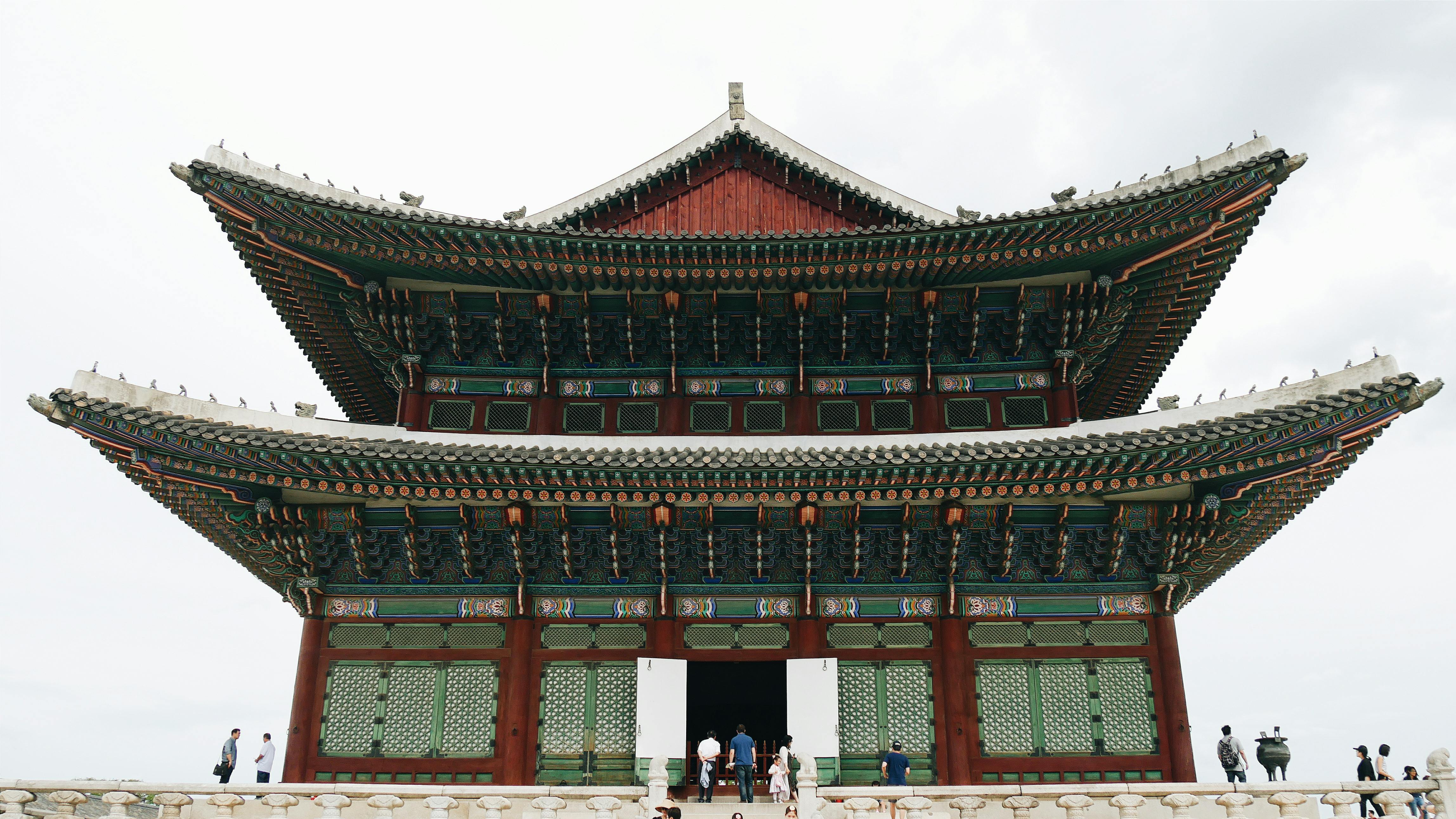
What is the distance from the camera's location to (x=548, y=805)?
462 inches

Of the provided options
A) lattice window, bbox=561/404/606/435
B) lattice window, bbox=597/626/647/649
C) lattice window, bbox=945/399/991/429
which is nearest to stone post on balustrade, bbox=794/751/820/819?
lattice window, bbox=597/626/647/649

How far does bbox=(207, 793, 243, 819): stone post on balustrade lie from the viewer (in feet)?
40.5

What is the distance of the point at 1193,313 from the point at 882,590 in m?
8.60

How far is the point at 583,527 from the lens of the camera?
53.3ft

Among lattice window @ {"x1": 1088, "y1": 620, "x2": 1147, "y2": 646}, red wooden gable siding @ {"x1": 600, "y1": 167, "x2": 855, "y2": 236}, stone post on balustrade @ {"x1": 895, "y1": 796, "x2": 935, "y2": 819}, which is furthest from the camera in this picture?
red wooden gable siding @ {"x1": 600, "y1": 167, "x2": 855, "y2": 236}

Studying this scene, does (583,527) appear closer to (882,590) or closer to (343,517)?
(343,517)

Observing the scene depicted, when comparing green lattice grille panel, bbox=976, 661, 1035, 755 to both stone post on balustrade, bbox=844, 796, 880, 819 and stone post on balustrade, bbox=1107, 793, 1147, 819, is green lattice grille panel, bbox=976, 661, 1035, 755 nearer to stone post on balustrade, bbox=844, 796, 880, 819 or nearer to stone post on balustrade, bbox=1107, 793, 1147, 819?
stone post on balustrade, bbox=1107, 793, 1147, 819

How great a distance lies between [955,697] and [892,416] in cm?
530

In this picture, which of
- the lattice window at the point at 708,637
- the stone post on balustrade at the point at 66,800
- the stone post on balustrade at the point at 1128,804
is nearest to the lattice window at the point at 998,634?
the lattice window at the point at 708,637

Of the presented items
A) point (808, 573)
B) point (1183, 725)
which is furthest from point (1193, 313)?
point (808, 573)

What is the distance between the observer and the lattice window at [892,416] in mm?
17953

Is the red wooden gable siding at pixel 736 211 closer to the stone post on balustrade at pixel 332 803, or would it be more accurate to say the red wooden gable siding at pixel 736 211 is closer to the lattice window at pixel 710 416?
the lattice window at pixel 710 416

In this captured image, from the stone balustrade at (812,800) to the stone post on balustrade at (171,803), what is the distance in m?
0.01

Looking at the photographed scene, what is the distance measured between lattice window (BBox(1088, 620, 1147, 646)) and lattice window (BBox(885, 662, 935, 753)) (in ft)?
9.66
